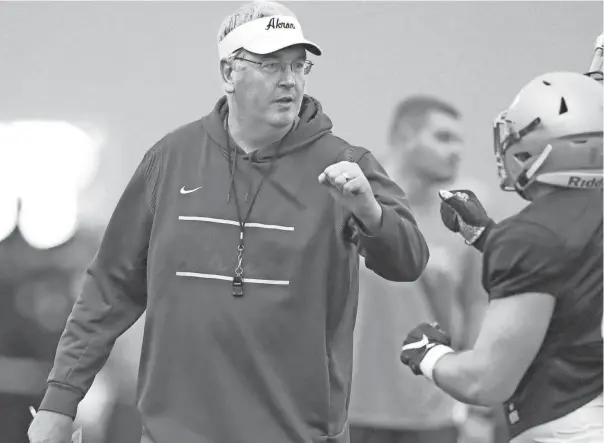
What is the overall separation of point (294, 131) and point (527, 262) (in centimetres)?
69

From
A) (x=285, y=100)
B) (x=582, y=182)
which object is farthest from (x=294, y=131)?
(x=582, y=182)

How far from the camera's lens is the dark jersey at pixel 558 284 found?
1.72m

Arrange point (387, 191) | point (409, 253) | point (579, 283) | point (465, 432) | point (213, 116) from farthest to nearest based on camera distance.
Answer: point (465, 432)
point (213, 116)
point (387, 191)
point (409, 253)
point (579, 283)

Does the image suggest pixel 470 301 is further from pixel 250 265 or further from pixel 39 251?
pixel 39 251

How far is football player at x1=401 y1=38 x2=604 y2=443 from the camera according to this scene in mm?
1727

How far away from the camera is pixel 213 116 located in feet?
7.46

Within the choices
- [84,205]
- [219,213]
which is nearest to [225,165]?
[219,213]

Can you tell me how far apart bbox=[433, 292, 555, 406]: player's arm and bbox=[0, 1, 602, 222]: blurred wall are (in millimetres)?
1511

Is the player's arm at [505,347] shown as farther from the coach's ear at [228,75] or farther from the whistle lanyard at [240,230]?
the coach's ear at [228,75]

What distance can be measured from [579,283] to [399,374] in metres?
1.57

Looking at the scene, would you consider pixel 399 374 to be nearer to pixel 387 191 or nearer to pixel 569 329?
pixel 387 191

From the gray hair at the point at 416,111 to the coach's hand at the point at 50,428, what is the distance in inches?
60.8

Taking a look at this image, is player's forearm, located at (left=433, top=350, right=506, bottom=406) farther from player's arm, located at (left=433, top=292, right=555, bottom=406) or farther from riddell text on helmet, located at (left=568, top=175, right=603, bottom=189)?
riddell text on helmet, located at (left=568, top=175, right=603, bottom=189)

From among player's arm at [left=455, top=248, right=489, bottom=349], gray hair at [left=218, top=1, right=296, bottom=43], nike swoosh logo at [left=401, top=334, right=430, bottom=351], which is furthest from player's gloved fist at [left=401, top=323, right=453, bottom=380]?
player's arm at [left=455, top=248, right=489, bottom=349]
